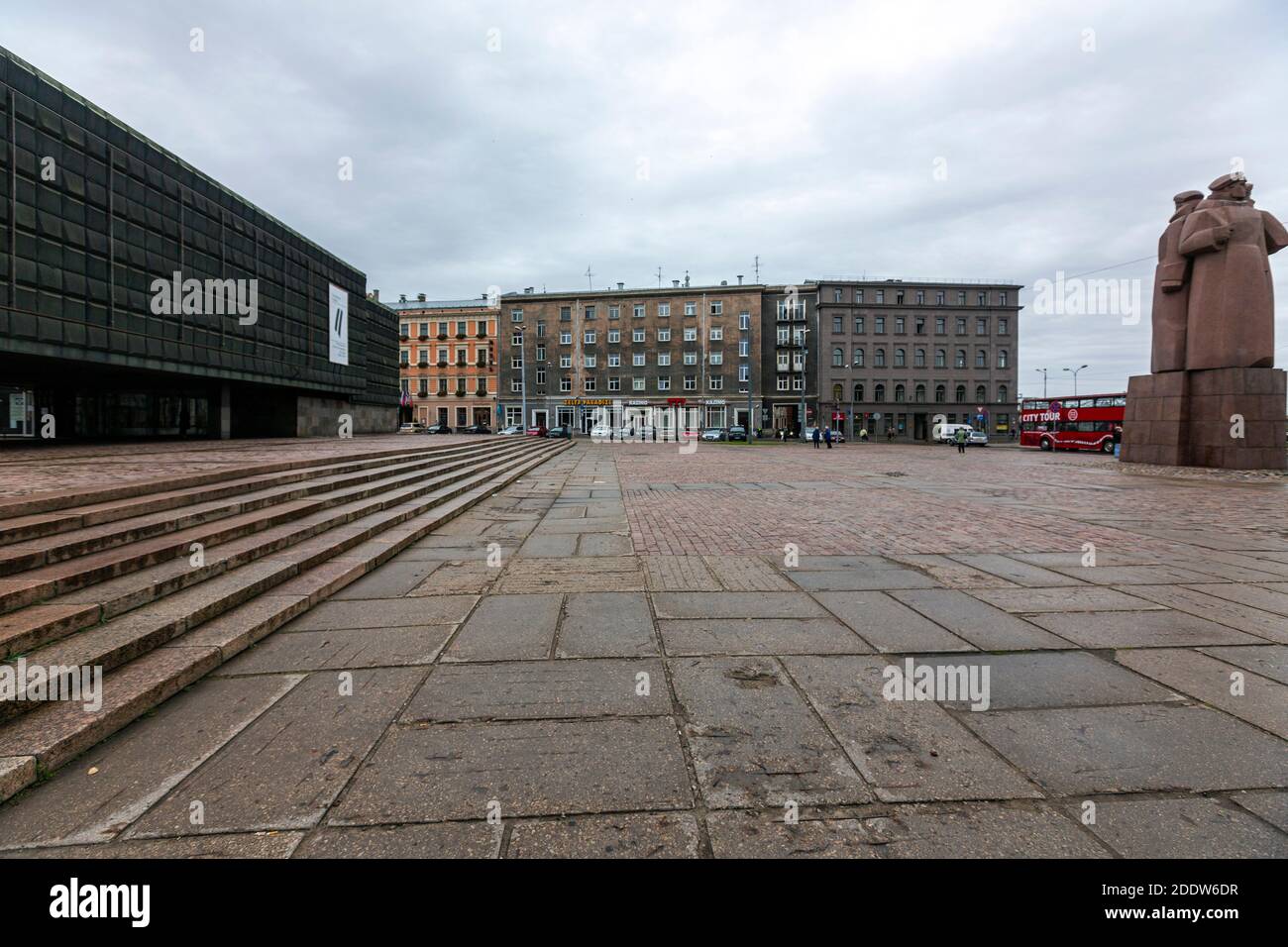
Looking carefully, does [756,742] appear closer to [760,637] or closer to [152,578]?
[760,637]

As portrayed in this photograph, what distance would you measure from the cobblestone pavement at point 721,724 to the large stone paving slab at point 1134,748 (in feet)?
0.05

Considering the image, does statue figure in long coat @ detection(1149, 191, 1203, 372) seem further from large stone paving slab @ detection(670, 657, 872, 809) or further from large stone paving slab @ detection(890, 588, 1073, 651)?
large stone paving slab @ detection(670, 657, 872, 809)

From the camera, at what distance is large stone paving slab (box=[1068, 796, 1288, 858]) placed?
1.94 metres

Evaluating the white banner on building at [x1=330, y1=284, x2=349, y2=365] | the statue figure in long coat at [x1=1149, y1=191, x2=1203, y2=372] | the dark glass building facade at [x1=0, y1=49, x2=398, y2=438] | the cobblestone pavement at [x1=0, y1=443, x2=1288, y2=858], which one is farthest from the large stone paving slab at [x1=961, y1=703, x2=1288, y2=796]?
the white banner on building at [x1=330, y1=284, x2=349, y2=365]

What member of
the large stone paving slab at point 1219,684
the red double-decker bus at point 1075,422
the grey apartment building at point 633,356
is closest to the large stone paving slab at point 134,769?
the large stone paving slab at point 1219,684

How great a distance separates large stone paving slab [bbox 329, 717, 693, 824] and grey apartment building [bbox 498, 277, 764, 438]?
59574mm

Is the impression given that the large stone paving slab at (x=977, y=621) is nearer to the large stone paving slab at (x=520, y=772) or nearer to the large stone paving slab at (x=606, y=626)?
the large stone paving slab at (x=606, y=626)

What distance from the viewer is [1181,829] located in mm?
2029

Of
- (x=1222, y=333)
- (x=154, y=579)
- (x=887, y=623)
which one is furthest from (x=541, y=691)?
(x=1222, y=333)

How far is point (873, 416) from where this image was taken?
68.2 meters

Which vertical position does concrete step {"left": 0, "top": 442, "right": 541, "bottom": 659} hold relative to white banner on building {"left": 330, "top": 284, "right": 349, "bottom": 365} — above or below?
below

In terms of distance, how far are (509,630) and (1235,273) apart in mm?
24730

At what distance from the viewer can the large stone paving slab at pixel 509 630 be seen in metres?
3.68
